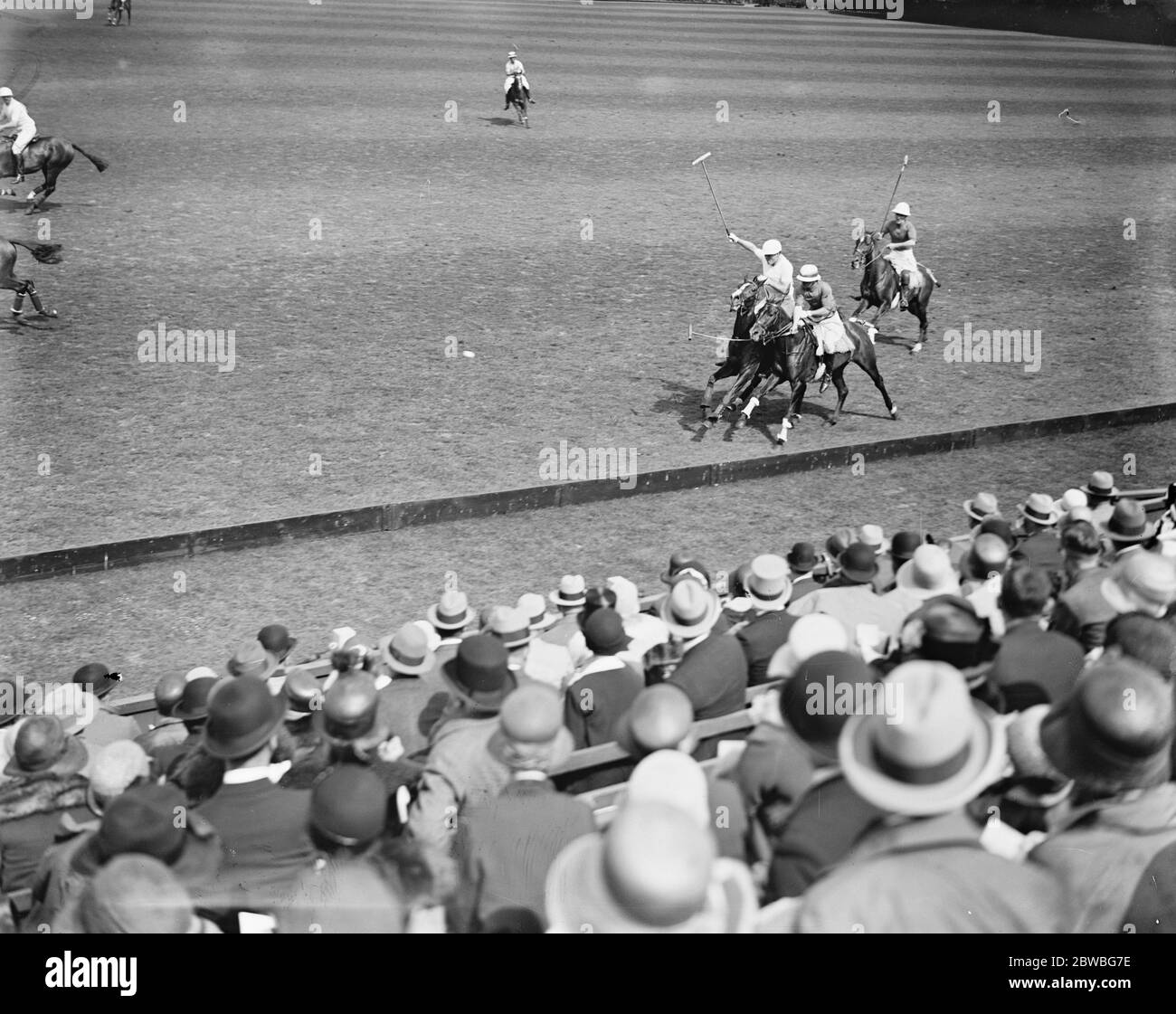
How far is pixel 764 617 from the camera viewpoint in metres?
5.89

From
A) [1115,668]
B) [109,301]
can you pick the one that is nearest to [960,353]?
[109,301]

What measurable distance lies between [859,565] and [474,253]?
1146 centimetres

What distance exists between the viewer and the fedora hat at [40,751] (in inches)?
184

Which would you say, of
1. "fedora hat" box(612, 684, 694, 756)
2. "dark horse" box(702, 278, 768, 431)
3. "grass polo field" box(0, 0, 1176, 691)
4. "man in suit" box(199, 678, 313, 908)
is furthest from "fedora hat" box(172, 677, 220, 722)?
"dark horse" box(702, 278, 768, 431)

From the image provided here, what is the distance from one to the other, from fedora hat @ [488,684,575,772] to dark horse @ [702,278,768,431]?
27.3 feet

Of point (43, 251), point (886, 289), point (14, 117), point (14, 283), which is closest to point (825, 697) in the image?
point (886, 289)

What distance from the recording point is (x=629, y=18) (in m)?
41.1

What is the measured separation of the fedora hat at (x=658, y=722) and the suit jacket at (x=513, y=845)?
28cm

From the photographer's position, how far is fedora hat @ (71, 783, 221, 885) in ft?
11.7

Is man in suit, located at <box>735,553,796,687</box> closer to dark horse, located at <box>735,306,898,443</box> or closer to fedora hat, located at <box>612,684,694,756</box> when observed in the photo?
fedora hat, located at <box>612,684,694,756</box>

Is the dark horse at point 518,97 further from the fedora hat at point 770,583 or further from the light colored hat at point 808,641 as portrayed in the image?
the light colored hat at point 808,641
